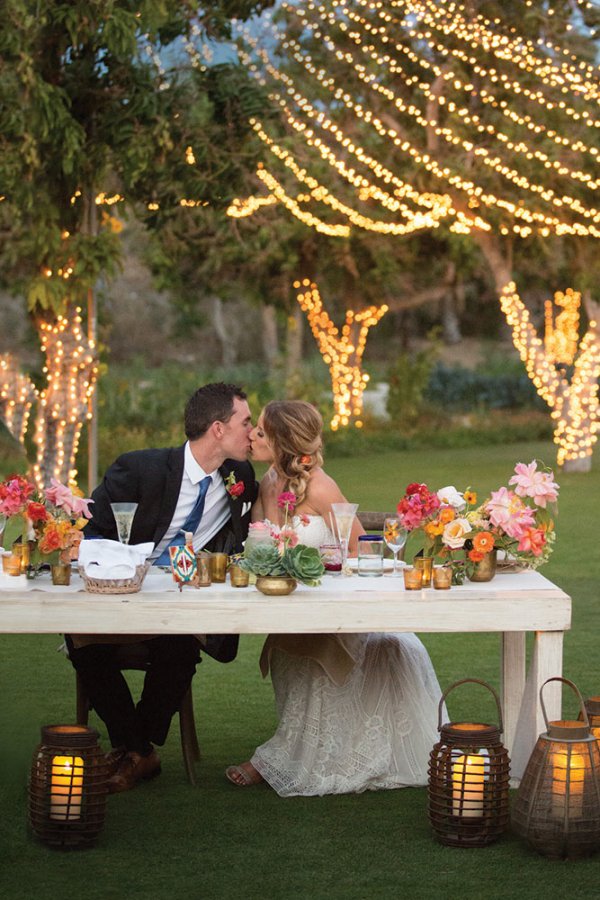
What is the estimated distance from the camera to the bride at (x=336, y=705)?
162 inches

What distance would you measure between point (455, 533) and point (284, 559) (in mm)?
479

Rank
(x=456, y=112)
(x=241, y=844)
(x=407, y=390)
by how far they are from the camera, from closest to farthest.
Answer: (x=241, y=844) < (x=456, y=112) < (x=407, y=390)

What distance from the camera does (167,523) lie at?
431 cm

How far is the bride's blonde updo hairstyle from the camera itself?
4281 mm

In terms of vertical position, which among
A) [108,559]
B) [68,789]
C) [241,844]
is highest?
[108,559]

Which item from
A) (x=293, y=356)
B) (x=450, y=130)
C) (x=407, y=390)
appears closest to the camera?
(x=450, y=130)

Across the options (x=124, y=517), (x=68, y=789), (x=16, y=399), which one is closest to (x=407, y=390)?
(x=16, y=399)

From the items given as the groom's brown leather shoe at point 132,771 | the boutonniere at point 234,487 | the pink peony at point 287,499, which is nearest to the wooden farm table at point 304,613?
the pink peony at point 287,499

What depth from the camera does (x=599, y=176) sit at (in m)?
16.8

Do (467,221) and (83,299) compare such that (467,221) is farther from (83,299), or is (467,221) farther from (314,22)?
(83,299)

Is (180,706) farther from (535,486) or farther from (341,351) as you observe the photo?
(341,351)

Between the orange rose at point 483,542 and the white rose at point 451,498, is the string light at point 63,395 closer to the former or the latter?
the white rose at point 451,498

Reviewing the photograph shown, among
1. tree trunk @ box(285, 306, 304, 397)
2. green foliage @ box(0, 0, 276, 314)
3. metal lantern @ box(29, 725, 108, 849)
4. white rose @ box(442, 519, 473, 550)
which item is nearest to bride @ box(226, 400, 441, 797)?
white rose @ box(442, 519, 473, 550)

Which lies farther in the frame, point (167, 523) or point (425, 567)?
point (167, 523)
